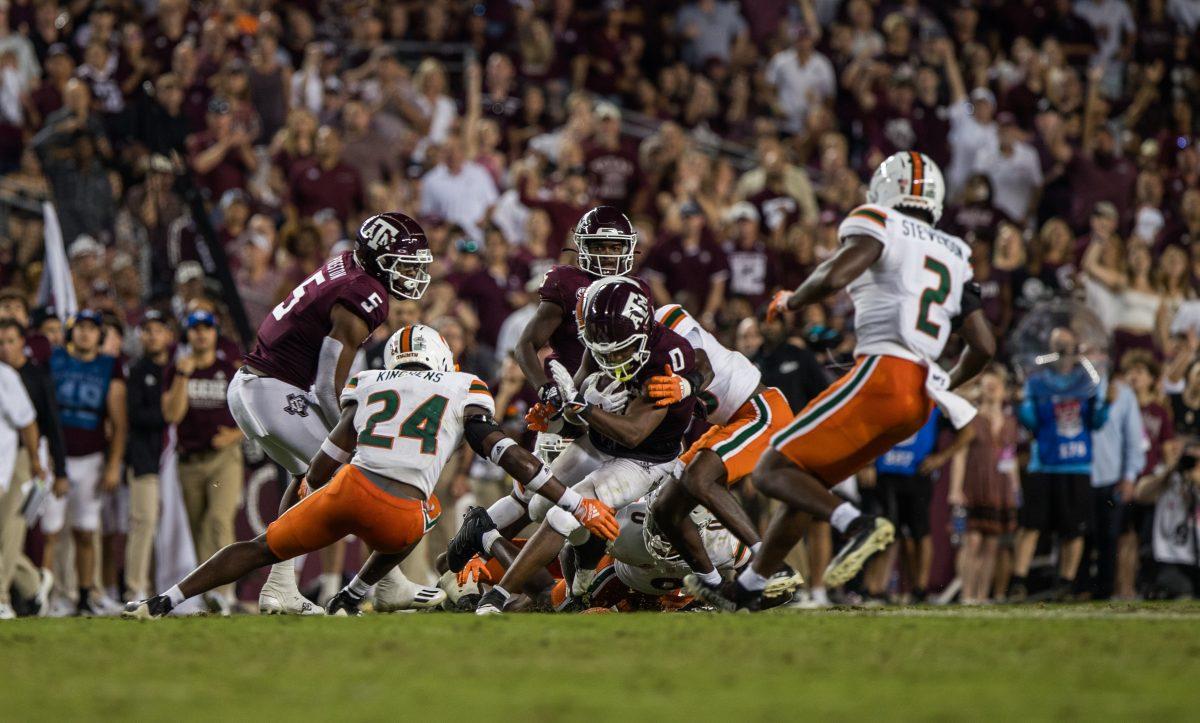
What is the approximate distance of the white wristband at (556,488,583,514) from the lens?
7668mm

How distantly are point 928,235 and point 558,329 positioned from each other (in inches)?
97.0

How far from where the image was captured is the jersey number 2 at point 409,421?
754 cm

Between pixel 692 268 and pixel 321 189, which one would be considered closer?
pixel 692 268

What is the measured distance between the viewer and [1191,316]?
1398 cm

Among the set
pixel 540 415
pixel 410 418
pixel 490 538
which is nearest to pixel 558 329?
pixel 540 415

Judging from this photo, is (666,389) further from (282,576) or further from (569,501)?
(282,576)

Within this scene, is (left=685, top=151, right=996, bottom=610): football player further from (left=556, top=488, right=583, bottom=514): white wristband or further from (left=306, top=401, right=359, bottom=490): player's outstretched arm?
(left=306, top=401, right=359, bottom=490): player's outstretched arm

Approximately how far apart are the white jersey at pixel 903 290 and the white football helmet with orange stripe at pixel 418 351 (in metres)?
1.98

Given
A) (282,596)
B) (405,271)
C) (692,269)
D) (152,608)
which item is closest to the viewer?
(152,608)

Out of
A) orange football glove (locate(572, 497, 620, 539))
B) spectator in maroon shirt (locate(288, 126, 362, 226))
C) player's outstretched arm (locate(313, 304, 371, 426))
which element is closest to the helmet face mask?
player's outstretched arm (locate(313, 304, 371, 426))

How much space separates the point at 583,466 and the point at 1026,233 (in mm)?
8588

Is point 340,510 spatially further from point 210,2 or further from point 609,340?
point 210,2

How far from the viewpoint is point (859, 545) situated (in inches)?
283

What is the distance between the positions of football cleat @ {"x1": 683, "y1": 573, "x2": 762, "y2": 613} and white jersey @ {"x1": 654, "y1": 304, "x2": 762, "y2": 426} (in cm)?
126
